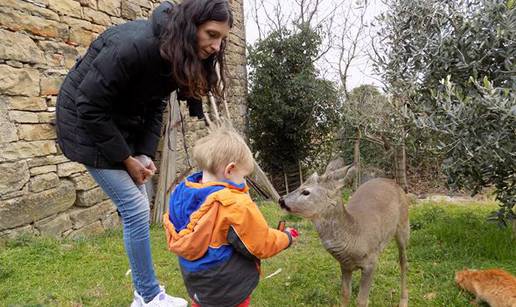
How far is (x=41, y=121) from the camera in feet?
15.9

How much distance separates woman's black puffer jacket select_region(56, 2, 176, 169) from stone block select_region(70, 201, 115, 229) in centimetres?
296

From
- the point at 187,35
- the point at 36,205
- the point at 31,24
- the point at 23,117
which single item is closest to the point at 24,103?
the point at 23,117

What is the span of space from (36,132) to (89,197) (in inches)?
46.9

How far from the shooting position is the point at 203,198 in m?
2.27

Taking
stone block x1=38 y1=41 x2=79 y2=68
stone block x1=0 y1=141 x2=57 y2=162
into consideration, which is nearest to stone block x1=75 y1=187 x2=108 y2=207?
stone block x1=0 y1=141 x2=57 y2=162

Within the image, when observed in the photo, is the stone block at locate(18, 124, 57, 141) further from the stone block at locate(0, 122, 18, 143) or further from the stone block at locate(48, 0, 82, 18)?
the stone block at locate(48, 0, 82, 18)

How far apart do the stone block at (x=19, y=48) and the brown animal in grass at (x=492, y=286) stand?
5.00 m

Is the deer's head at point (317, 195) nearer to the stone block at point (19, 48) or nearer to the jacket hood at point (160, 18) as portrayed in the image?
the jacket hood at point (160, 18)

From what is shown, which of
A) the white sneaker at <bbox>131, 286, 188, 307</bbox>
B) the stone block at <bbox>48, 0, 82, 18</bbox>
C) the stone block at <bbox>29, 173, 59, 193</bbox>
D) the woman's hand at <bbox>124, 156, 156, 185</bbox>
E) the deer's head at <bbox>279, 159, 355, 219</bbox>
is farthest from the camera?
the stone block at <bbox>48, 0, 82, 18</bbox>

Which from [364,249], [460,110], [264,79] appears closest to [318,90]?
[264,79]

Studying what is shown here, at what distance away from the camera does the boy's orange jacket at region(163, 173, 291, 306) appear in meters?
2.20

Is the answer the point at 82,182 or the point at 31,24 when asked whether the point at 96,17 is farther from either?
the point at 82,182

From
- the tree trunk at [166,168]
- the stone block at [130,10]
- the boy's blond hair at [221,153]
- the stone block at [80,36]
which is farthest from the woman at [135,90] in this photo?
the stone block at [130,10]

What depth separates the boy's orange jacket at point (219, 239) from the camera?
2.20 m
